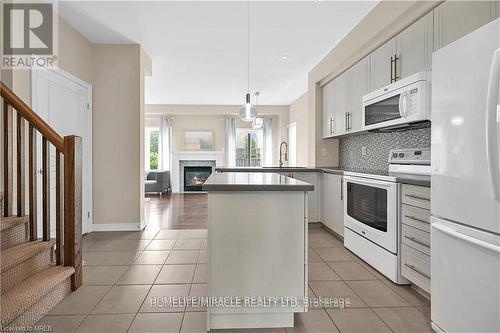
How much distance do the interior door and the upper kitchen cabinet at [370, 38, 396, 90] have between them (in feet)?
11.6

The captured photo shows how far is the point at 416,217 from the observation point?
2.25 meters

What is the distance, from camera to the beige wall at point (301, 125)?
24.8 ft

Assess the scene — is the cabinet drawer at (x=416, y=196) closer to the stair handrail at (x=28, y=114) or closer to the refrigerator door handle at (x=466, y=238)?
the refrigerator door handle at (x=466, y=238)

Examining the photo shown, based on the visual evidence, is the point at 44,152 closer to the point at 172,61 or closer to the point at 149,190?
the point at 172,61

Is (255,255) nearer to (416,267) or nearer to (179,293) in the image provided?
(179,293)

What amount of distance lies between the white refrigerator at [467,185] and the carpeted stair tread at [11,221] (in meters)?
2.85

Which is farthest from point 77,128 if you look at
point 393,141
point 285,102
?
→ point 285,102

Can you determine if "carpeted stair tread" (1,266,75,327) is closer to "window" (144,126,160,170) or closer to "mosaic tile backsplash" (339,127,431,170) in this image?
"mosaic tile backsplash" (339,127,431,170)

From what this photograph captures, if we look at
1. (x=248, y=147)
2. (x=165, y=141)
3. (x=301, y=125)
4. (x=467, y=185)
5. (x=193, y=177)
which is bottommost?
(x=193, y=177)

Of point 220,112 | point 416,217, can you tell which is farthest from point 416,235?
point 220,112

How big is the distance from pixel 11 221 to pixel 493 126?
3021mm

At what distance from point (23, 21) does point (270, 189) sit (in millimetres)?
2928

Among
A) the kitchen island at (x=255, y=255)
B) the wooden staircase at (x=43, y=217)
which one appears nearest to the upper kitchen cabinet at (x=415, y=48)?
the kitchen island at (x=255, y=255)

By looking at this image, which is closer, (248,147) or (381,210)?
(381,210)
